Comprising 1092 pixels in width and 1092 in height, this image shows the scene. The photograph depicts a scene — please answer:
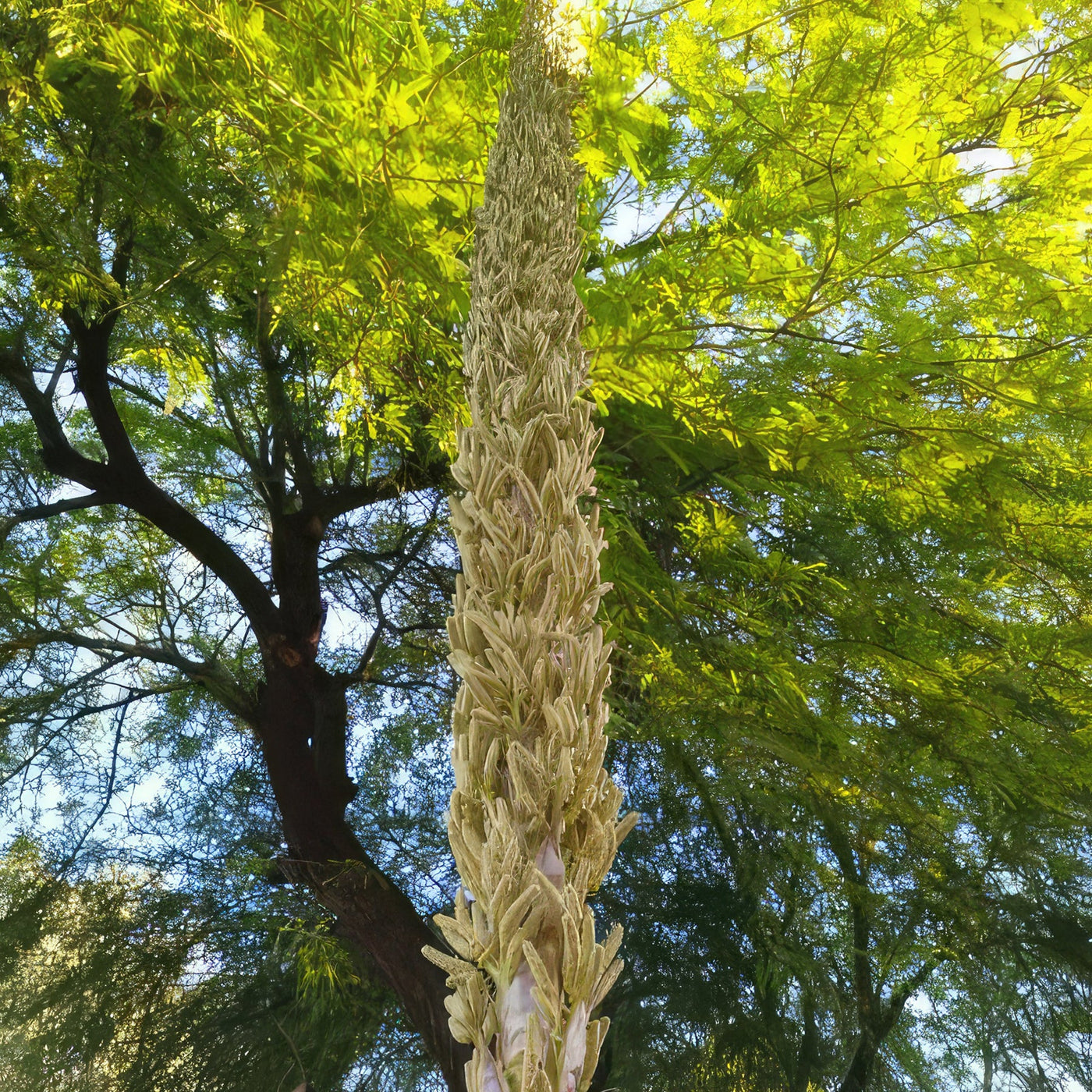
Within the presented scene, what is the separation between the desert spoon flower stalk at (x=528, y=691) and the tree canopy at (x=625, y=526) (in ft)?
0.54

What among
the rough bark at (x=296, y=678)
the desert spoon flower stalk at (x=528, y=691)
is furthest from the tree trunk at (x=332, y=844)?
the desert spoon flower stalk at (x=528, y=691)

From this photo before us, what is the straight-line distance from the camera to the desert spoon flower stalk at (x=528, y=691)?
0.46 m

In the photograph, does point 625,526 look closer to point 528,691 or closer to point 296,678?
point 528,691

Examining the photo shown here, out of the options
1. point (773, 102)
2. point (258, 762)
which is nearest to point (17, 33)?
point (773, 102)

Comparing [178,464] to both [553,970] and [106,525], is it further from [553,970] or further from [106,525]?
[553,970]

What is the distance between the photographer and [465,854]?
517mm

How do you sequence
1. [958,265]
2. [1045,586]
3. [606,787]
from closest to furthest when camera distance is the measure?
[606,787] < [958,265] < [1045,586]

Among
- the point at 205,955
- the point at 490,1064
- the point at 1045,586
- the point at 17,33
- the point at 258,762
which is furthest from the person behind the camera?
the point at 258,762

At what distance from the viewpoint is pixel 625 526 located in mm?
2145

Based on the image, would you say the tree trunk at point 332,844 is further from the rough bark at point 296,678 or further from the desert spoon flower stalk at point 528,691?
the desert spoon flower stalk at point 528,691

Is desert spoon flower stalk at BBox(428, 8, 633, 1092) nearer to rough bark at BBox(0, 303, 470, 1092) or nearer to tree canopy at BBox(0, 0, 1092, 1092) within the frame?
tree canopy at BBox(0, 0, 1092, 1092)

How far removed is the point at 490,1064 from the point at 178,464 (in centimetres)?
451

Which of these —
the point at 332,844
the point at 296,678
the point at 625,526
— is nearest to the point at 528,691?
the point at 625,526

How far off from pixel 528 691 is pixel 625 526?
1623mm
